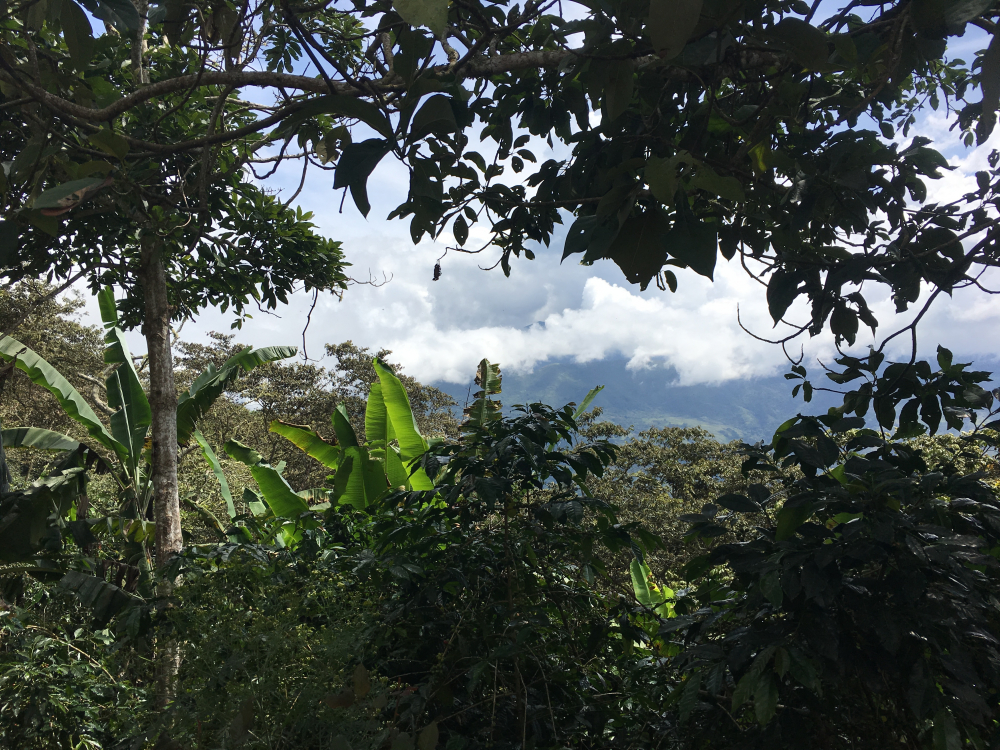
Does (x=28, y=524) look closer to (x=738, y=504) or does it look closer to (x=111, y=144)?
(x=111, y=144)

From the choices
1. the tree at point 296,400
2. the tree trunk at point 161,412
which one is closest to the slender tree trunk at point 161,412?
the tree trunk at point 161,412

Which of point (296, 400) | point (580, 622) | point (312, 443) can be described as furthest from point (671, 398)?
point (580, 622)

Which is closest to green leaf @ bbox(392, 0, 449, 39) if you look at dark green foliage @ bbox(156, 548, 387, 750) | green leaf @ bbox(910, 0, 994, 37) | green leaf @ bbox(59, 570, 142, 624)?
green leaf @ bbox(910, 0, 994, 37)

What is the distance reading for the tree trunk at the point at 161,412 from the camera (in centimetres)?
370

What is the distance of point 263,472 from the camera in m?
4.23

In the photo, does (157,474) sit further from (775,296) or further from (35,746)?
(775,296)

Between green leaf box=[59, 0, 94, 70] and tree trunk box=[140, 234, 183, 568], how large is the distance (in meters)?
2.54

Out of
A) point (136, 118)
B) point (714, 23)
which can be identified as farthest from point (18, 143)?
point (714, 23)

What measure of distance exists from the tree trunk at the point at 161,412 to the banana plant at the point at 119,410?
0.35 metres

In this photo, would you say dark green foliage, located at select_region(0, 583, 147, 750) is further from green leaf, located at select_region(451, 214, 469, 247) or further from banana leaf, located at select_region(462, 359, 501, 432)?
banana leaf, located at select_region(462, 359, 501, 432)

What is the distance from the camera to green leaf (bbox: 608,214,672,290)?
0.88 meters

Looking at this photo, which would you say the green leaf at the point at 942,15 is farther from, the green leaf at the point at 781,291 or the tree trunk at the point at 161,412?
the tree trunk at the point at 161,412

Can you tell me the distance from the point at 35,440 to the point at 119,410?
2.32 feet

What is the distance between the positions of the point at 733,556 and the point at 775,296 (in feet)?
1.87
